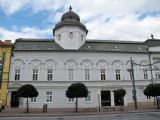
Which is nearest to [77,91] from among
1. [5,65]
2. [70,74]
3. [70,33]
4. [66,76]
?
[66,76]

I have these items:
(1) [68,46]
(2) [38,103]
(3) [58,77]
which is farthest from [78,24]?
(2) [38,103]

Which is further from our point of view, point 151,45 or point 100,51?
point 151,45

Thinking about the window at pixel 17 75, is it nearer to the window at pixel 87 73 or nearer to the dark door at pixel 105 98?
the window at pixel 87 73

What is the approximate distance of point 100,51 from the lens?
1443 inches

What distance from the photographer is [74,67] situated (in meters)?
35.5

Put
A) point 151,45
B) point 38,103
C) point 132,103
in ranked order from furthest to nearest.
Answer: point 151,45 → point 132,103 → point 38,103

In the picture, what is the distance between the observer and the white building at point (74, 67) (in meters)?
34.0

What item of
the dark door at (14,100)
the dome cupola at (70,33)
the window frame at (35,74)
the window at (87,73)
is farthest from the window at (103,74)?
the dark door at (14,100)

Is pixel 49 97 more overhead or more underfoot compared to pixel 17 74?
more underfoot

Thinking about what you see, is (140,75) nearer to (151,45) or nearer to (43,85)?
(151,45)

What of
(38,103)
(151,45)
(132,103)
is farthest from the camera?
(151,45)

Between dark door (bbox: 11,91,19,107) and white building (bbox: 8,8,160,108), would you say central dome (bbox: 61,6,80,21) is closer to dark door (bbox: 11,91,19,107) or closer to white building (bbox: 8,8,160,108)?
white building (bbox: 8,8,160,108)

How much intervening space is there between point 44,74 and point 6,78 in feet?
21.0

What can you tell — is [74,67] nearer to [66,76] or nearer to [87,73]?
[66,76]
